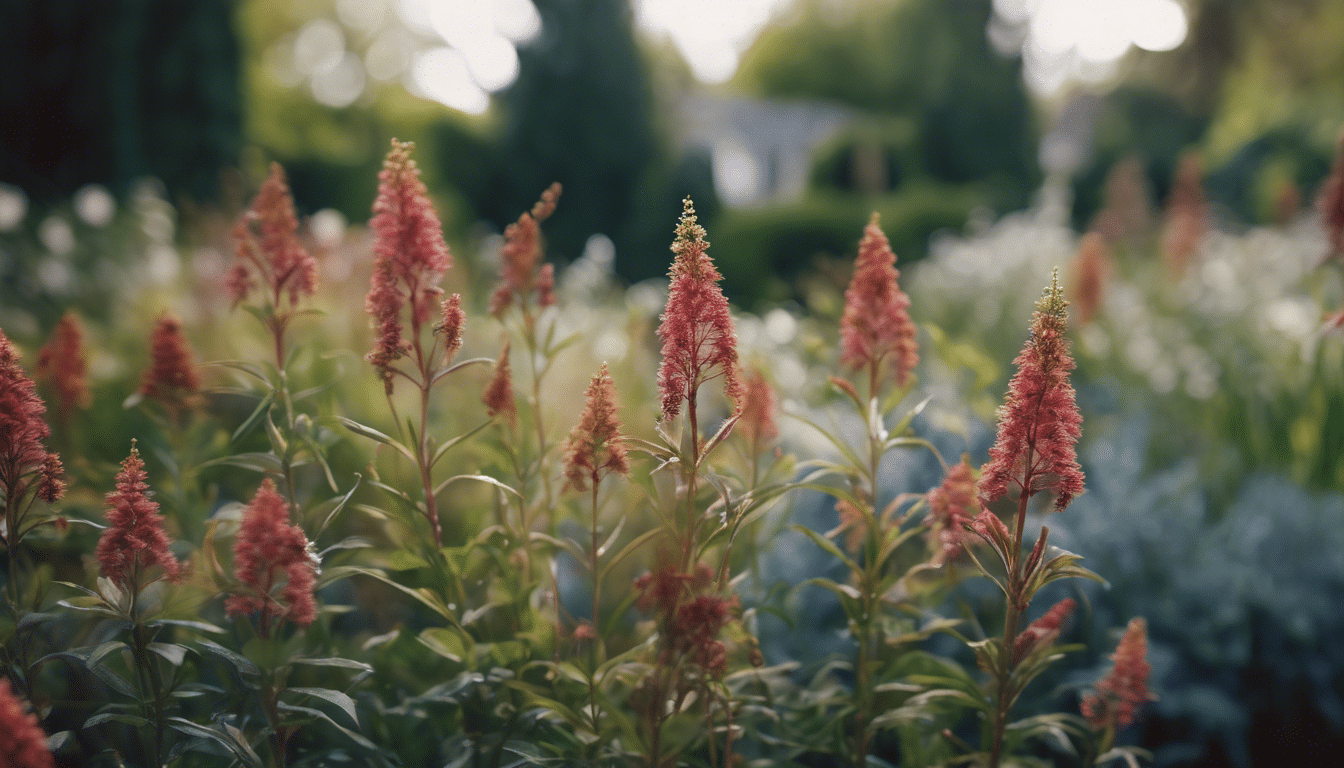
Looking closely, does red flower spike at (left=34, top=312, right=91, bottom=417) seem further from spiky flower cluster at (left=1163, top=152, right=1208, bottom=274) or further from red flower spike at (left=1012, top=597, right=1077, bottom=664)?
spiky flower cluster at (left=1163, top=152, right=1208, bottom=274)

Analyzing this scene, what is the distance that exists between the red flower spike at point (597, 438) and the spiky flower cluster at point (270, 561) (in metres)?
0.35

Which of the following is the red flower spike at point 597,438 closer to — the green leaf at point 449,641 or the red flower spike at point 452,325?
the red flower spike at point 452,325

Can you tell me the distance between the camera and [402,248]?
3.63 feet

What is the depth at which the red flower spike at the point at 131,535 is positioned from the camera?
3.28 ft

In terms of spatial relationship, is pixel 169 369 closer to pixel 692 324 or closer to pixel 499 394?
pixel 499 394

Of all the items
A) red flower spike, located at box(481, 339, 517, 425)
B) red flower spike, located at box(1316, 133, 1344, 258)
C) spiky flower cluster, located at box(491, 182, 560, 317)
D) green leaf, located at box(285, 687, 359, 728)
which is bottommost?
green leaf, located at box(285, 687, 359, 728)

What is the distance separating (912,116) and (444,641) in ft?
41.5

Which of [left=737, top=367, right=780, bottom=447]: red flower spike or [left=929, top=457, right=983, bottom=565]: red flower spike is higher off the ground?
[left=737, top=367, right=780, bottom=447]: red flower spike

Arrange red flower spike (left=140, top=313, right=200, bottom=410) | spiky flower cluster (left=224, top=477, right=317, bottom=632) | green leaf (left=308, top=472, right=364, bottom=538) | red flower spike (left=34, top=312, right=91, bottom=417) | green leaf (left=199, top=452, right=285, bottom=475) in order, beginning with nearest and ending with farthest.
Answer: spiky flower cluster (left=224, top=477, right=317, bottom=632)
green leaf (left=308, top=472, right=364, bottom=538)
green leaf (left=199, top=452, right=285, bottom=475)
red flower spike (left=140, top=313, right=200, bottom=410)
red flower spike (left=34, top=312, right=91, bottom=417)

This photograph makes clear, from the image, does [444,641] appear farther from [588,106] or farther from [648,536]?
[588,106]

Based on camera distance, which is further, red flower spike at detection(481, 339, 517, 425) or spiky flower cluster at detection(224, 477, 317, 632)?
red flower spike at detection(481, 339, 517, 425)

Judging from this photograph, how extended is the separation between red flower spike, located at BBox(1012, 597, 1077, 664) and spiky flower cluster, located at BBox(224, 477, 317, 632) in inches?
36.9

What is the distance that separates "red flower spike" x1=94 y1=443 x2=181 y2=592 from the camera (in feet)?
3.28

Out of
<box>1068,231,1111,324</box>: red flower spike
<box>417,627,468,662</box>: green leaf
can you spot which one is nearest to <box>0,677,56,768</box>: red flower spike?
<box>417,627,468,662</box>: green leaf
